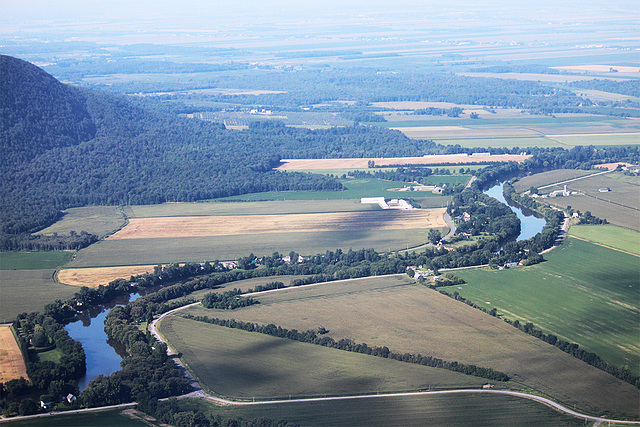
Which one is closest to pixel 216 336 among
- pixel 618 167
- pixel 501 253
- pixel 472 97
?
pixel 501 253

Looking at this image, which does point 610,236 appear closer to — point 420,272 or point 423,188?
point 420,272

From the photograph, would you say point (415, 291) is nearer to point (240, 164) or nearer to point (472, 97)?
point (240, 164)

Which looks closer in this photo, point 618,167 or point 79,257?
point 79,257

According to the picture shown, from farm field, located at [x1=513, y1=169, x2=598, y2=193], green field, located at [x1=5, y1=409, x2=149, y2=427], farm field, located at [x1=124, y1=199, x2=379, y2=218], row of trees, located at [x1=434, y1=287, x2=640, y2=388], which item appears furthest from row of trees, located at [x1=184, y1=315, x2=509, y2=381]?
farm field, located at [x1=513, y1=169, x2=598, y2=193]

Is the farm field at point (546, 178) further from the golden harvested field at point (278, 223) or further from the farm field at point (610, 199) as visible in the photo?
the golden harvested field at point (278, 223)

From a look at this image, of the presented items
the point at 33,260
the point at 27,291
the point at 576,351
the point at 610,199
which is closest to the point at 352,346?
the point at 576,351

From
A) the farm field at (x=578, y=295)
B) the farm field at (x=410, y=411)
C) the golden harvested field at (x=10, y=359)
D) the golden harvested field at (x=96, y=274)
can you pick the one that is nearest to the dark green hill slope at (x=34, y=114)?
the golden harvested field at (x=96, y=274)
